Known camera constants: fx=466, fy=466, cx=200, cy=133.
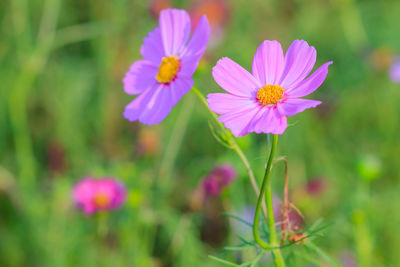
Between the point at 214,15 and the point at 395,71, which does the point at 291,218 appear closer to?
the point at 395,71

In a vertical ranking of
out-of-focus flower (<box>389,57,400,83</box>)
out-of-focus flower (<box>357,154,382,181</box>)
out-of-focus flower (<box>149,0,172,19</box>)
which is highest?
out-of-focus flower (<box>149,0,172,19</box>)

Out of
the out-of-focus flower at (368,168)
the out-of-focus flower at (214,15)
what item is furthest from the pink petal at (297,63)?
the out-of-focus flower at (214,15)

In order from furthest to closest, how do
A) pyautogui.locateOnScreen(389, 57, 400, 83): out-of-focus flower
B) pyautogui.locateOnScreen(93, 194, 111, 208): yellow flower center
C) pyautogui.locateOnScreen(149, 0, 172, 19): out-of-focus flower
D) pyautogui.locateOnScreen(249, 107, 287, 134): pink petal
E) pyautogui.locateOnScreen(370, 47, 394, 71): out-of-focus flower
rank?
pyautogui.locateOnScreen(370, 47, 394, 71): out-of-focus flower, pyautogui.locateOnScreen(389, 57, 400, 83): out-of-focus flower, pyautogui.locateOnScreen(149, 0, 172, 19): out-of-focus flower, pyautogui.locateOnScreen(93, 194, 111, 208): yellow flower center, pyautogui.locateOnScreen(249, 107, 287, 134): pink petal

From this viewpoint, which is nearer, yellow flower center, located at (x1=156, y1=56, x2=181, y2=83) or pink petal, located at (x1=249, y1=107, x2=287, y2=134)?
pink petal, located at (x1=249, y1=107, x2=287, y2=134)

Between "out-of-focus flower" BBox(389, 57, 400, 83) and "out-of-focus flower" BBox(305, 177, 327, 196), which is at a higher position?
"out-of-focus flower" BBox(389, 57, 400, 83)

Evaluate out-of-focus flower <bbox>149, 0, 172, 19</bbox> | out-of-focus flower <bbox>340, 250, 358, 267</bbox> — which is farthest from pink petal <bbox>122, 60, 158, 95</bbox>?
out-of-focus flower <bbox>340, 250, 358, 267</bbox>

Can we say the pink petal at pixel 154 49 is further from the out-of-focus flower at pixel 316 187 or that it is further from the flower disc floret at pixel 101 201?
the out-of-focus flower at pixel 316 187

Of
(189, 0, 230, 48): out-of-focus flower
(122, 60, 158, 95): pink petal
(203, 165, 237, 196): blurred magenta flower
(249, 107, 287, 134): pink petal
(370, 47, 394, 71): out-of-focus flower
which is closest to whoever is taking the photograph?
(249, 107, 287, 134): pink petal

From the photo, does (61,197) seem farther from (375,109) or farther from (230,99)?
(375,109)

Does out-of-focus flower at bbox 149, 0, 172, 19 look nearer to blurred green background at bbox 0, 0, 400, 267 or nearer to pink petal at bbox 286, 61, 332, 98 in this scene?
blurred green background at bbox 0, 0, 400, 267
